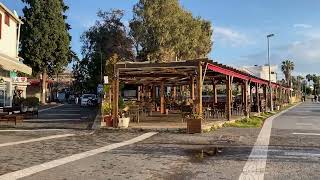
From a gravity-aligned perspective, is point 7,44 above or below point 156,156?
above

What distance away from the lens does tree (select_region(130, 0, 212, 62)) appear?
156ft

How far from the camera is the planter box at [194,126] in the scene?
65.0ft

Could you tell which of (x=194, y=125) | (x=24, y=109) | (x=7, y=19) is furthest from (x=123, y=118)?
(x=7, y=19)

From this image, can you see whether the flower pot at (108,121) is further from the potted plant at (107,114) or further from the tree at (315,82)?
the tree at (315,82)

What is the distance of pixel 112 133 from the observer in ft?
64.4

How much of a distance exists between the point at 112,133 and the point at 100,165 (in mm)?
8368

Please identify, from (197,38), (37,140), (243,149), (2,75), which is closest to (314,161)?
(243,149)

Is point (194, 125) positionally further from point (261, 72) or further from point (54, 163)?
point (261, 72)

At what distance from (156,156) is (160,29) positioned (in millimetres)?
35250

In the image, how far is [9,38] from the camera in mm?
32031

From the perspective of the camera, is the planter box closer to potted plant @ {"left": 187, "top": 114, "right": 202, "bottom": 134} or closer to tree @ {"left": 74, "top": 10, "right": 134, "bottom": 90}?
potted plant @ {"left": 187, "top": 114, "right": 202, "bottom": 134}

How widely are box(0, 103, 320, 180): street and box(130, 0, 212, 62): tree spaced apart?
95.3ft

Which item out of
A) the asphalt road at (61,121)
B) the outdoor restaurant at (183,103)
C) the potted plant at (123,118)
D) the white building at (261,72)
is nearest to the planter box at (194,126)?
the outdoor restaurant at (183,103)

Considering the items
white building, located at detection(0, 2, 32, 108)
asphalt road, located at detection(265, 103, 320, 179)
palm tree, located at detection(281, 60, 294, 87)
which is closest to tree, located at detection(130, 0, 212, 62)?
white building, located at detection(0, 2, 32, 108)
